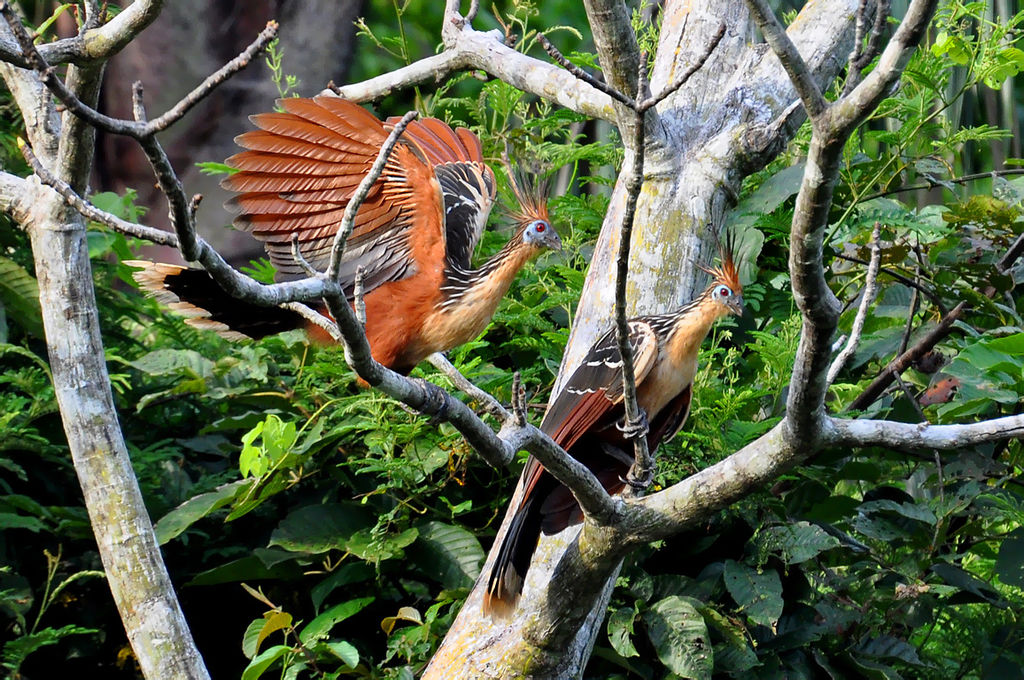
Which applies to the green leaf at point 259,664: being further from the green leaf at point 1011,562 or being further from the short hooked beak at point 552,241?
the green leaf at point 1011,562

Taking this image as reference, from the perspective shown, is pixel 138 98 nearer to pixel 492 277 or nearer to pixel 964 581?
pixel 492 277

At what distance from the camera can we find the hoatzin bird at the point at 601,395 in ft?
8.34

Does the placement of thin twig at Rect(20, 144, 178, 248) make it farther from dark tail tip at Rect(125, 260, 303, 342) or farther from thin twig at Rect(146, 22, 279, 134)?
dark tail tip at Rect(125, 260, 303, 342)

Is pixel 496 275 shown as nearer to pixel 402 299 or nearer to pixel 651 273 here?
pixel 402 299

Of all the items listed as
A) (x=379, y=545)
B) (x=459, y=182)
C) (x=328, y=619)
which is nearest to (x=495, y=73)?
(x=459, y=182)

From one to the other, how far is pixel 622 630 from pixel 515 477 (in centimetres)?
64

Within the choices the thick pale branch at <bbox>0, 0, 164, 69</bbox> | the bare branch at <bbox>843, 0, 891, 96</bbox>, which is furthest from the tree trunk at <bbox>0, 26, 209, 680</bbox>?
the bare branch at <bbox>843, 0, 891, 96</bbox>

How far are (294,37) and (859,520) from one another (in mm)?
4941

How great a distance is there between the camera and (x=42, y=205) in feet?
7.79

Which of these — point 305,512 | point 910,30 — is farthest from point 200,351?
point 910,30

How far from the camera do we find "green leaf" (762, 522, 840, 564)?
2.78m

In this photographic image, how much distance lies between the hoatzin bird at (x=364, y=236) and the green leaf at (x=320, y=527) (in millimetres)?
588

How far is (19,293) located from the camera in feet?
10.7

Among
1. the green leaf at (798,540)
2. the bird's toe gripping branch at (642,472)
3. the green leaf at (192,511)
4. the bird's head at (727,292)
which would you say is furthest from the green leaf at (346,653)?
the bird's head at (727,292)
